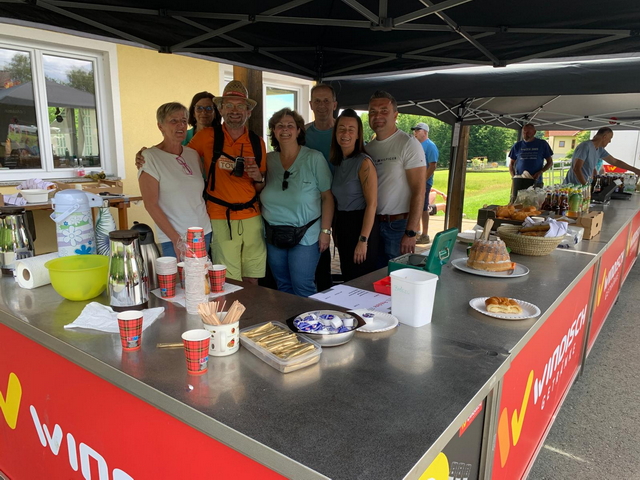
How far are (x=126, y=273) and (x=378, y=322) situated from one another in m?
0.87

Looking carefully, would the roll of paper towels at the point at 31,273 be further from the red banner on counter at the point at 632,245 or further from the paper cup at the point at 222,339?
the red banner on counter at the point at 632,245

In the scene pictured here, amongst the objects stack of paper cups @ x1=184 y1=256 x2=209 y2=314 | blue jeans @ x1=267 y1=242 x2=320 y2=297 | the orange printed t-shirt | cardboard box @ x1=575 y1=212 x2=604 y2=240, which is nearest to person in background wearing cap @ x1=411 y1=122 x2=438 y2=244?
cardboard box @ x1=575 y1=212 x2=604 y2=240

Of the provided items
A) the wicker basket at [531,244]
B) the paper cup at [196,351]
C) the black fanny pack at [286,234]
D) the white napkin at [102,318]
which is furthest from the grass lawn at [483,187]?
the paper cup at [196,351]

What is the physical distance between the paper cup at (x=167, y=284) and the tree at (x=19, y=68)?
13.5ft

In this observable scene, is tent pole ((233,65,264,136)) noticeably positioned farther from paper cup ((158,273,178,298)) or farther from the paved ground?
the paved ground

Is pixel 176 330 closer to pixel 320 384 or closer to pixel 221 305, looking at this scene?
pixel 221 305

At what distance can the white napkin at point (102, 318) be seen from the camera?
1.42 m

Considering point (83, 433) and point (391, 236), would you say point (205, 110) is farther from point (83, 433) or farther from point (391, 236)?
point (83, 433)

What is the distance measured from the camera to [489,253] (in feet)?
7.08

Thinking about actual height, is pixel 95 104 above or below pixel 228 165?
above

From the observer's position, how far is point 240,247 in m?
2.85

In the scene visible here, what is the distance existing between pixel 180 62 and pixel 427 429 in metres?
5.65

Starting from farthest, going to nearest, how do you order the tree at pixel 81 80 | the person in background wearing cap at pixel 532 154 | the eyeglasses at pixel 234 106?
the person in background wearing cap at pixel 532 154 → the tree at pixel 81 80 → the eyeglasses at pixel 234 106

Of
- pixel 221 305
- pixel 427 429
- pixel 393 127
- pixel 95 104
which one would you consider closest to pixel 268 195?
pixel 393 127
